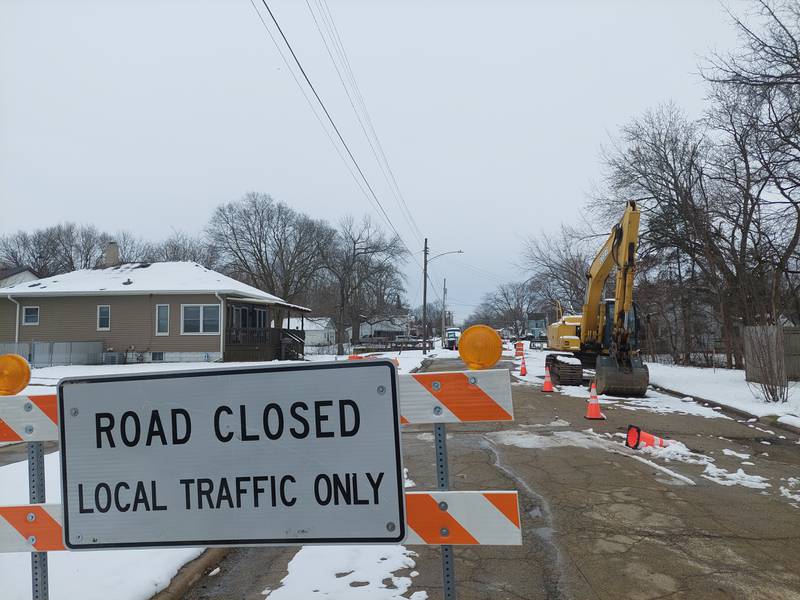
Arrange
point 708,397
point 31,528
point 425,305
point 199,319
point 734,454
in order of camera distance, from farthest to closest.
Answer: point 425,305
point 199,319
point 708,397
point 734,454
point 31,528

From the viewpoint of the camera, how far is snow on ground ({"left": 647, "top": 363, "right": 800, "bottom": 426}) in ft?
36.8

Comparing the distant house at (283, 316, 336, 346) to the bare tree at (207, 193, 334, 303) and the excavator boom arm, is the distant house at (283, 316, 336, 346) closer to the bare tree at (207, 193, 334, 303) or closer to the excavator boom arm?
the bare tree at (207, 193, 334, 303)

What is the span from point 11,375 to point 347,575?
2433 mm

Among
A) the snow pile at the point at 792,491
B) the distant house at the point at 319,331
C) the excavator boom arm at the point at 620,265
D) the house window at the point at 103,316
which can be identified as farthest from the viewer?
the distant house at the point at 319,331

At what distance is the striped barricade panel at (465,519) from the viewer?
7.39ft

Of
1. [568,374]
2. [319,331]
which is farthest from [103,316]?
[319,331]

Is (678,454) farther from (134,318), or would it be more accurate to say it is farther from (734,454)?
(134,318)

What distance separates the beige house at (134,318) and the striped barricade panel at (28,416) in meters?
22.8

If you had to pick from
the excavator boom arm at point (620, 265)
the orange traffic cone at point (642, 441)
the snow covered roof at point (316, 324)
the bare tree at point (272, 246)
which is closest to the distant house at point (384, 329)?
the snow covered roof at point (316, 324)

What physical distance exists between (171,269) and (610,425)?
82.1 feet

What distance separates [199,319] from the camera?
2519 centimetres

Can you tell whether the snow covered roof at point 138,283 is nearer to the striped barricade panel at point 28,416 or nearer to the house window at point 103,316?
the house window at point 103,316

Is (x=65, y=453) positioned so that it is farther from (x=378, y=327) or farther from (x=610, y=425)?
(x=378, y=327)

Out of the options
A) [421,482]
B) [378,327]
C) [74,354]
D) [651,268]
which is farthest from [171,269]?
[378,327]
